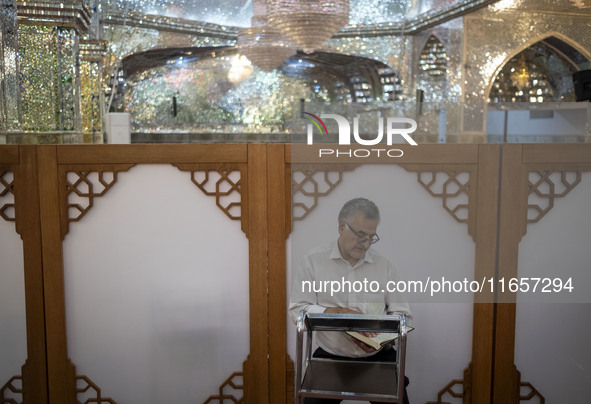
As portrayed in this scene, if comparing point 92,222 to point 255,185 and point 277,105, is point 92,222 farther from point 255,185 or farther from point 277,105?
point 277,105

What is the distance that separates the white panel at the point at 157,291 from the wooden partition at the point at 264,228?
0.05 m

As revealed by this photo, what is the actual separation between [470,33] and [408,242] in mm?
4805

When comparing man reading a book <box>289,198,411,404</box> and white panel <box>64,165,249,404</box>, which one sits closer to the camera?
man reading a book <box>289,198,411,404</box>

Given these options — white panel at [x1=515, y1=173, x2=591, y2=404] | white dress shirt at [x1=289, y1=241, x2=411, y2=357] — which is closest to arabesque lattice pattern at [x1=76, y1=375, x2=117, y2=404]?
white dress shirt at [x1=289, y1=241, x2=411, y2=357]

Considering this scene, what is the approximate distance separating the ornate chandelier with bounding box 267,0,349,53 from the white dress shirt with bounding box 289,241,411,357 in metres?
3.16

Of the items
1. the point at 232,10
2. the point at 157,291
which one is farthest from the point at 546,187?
the point at 232,10

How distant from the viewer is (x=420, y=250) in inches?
98.7

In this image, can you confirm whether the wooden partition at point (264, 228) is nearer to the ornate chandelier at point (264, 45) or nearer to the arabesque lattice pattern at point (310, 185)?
the arabesque lattice pattern at point (310, 185)

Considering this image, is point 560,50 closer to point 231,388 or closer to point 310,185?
point 310,185

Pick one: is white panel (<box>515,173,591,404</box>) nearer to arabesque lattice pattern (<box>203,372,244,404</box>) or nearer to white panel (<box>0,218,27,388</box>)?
arabesque lattice pattern (<box>203,372,244,404</box>)

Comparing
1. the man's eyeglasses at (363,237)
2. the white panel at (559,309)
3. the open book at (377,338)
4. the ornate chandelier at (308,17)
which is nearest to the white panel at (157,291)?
the man's eyeglasses at (363,237)

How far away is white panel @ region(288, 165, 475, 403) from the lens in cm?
247

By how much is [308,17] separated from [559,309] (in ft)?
11.1

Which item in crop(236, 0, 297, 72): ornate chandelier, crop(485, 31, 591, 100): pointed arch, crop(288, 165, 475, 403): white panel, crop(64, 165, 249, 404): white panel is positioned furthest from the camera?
crop(485, 31, 591, 100): pointed arch
